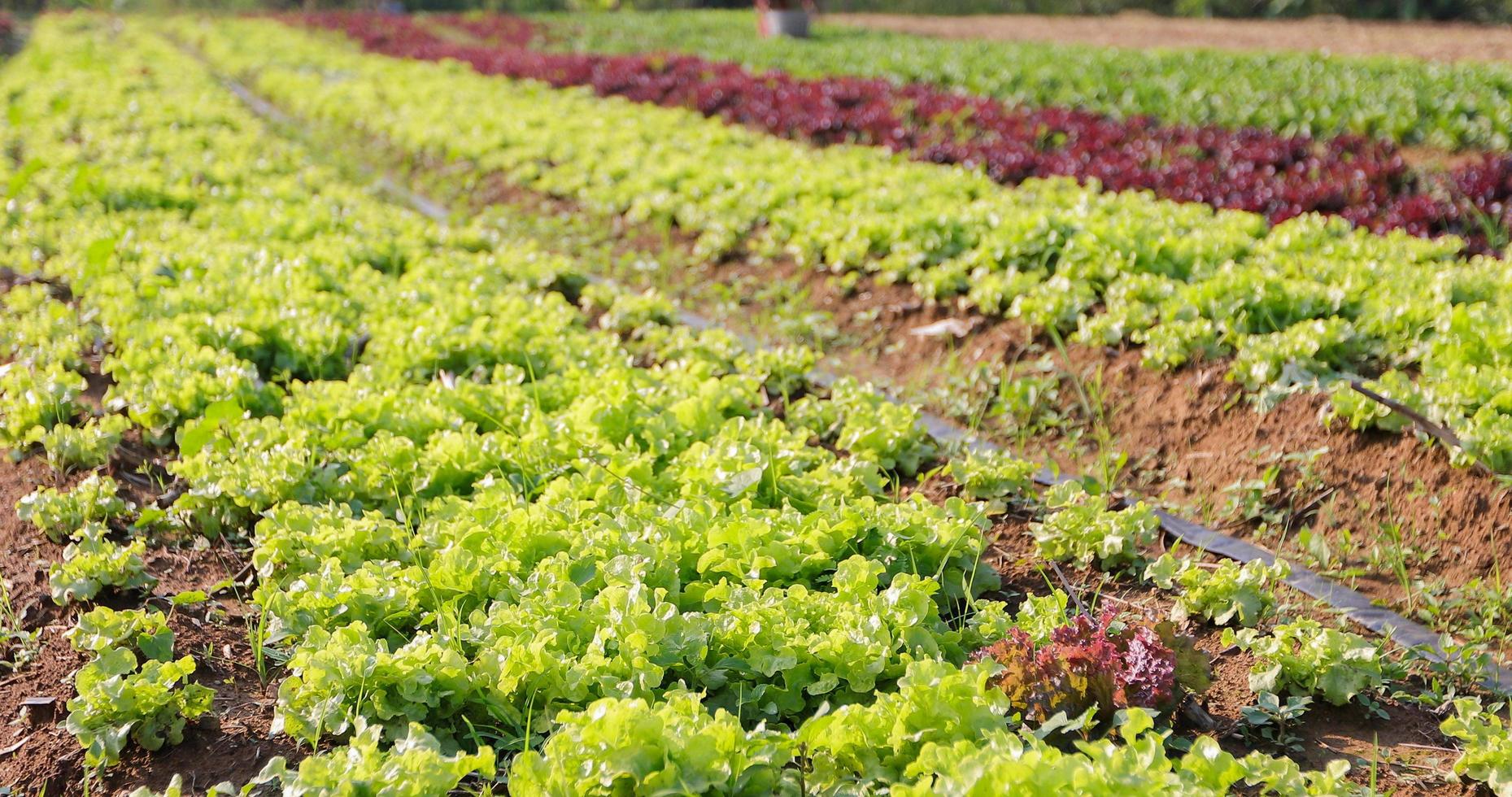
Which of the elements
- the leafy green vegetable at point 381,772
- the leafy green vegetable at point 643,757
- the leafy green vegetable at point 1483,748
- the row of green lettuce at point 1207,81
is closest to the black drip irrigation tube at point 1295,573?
the leafy green vegetable at point 1483,748

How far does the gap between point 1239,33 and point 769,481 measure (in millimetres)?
20274

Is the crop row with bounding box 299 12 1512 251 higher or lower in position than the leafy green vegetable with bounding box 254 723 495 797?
higher

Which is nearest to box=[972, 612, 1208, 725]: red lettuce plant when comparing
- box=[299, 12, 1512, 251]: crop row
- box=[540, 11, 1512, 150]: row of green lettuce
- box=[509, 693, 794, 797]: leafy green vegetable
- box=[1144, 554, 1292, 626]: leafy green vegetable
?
box=[1144, 554, 1292, 626]: leafy green vegetable

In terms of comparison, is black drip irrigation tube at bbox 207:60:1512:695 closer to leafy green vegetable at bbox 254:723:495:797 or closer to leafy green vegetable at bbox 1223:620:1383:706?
leafy green vegetable at bbox 1223:620:1383:706

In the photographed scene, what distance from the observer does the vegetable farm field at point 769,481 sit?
2.51 meters

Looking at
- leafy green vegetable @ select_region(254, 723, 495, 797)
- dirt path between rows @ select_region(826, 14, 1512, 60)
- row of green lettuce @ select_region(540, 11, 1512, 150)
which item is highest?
dirt path between rows @ select_region(826, 14, 1512, 60)

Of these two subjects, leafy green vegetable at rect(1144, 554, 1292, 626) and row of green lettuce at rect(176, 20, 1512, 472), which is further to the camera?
row of green lettuce at rect(176, 20, 1512, 472)

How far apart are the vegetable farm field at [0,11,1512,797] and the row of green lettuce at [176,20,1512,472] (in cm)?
3

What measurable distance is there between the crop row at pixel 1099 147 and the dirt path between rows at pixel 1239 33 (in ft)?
24.8

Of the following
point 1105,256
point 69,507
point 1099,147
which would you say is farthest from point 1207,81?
point 69,507

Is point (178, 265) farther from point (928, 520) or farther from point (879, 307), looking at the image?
point (928, 520)

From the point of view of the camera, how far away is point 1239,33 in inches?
803

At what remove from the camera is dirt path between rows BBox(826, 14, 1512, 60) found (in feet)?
52.6

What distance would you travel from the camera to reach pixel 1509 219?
633cm
